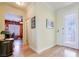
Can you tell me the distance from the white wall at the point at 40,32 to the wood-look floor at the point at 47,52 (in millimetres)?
142

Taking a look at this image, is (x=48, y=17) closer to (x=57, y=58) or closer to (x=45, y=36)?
(x=45, y=36)

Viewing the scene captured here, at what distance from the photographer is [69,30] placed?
2328 mm

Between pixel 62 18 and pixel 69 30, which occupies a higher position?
pixel 62 18

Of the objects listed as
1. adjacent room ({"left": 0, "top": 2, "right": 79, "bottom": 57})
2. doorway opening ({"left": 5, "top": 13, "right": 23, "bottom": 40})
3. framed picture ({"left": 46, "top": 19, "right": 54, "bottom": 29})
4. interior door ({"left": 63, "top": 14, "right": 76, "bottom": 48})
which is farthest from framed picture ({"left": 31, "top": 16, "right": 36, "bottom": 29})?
interior door ({"left": 63, "top": 14, "right": 76, "bottom": 48})

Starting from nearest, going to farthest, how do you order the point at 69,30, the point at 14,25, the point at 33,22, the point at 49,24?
the point at 14,25 < the point at 69,30 < the point at 33,22 < the point at 49,24

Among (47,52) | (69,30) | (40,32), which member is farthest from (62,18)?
(47,52)

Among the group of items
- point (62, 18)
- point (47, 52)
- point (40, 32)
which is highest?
point (62, 18)

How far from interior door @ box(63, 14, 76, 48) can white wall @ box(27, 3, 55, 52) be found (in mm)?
328

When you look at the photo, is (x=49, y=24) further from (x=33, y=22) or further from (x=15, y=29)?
(x=15, y=29)

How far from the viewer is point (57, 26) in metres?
2.43

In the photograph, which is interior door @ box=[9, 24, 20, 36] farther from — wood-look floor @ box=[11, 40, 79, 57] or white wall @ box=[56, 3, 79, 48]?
white wall @ box=[56, 3, 79, 48]

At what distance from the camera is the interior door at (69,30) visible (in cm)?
228

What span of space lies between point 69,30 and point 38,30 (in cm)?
78

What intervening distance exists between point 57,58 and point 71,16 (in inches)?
41.1
